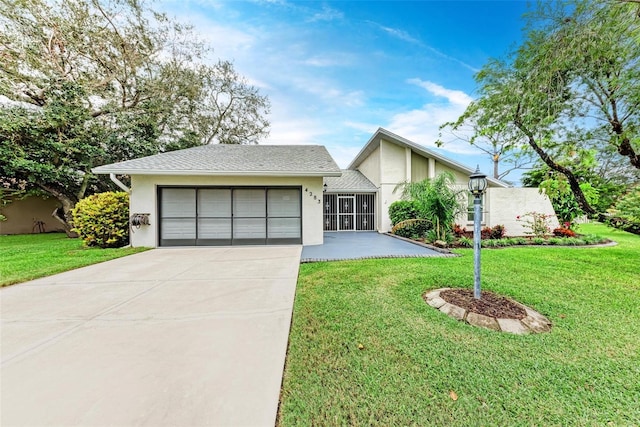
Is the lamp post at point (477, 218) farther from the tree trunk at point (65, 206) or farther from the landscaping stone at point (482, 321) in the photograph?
the tree trunk at point (65, 206)

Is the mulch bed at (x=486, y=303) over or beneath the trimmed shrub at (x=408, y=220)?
beneath

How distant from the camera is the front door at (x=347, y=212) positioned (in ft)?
47.4

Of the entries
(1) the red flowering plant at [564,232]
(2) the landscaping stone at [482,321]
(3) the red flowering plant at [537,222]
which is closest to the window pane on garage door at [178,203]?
(2) the landscaping stone at [482,321]

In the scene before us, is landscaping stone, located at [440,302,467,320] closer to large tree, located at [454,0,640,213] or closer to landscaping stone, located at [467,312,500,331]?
landscaping stone, located at [467,312,500,331]

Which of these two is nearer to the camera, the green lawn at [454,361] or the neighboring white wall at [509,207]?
the green lawn at [454,361]

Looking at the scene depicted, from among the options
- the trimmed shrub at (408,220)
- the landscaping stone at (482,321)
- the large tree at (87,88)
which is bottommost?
the landscaping stone at (482,321)

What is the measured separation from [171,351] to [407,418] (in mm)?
2314

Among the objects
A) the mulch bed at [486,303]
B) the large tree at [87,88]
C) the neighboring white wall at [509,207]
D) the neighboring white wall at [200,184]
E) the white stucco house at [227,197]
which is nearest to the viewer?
the mulch bed at [486,303]

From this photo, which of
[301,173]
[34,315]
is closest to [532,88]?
[301,173]

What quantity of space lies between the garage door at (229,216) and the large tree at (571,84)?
6960mm

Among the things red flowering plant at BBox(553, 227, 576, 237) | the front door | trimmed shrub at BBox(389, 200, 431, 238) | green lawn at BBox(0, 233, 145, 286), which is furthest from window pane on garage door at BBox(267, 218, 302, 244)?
red flowering plant at BBox(553, 227, 576, 237)

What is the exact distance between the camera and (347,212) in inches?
571

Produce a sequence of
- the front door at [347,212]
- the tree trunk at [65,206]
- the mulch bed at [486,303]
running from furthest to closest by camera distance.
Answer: the front door at [347,212] < the tree trunk at [65,206] < the mulch bed at [486,303]

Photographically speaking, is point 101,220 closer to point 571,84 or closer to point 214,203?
point 214,203
